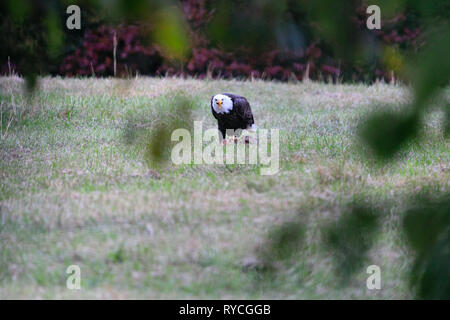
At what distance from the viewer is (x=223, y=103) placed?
6.79 m

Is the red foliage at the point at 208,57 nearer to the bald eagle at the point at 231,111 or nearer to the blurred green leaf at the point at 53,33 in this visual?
the blurred green leaf at the point at 53,33

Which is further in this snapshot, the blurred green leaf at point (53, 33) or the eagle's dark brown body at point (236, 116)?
the eagle's dark brown body at point (236, 116)

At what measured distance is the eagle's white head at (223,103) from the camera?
677 centimetres

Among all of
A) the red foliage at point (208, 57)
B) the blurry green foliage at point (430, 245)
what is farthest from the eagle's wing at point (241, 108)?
the blurry green foliage at point (430, 245)

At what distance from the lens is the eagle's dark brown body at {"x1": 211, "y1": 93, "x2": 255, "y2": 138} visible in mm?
6844

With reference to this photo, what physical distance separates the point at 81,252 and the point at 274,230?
2.78m

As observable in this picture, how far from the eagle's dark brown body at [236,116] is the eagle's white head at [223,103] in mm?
39

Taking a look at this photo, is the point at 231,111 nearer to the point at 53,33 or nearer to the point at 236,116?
the point at 236,116

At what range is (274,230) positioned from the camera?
1693 millimetres

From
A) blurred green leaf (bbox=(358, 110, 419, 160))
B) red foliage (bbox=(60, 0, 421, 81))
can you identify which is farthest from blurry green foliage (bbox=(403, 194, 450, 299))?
red foliage (bbox=(60, 0, 421, 81))

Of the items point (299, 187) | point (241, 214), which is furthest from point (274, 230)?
point (299, 187)

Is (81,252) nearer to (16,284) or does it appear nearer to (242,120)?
(16,284)

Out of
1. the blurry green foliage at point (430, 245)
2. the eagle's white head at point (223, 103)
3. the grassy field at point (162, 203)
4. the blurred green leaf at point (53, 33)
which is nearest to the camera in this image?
the blurred green leaf at point (53, 33)

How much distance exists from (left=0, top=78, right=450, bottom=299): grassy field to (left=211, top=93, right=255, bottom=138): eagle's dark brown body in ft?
1.53
